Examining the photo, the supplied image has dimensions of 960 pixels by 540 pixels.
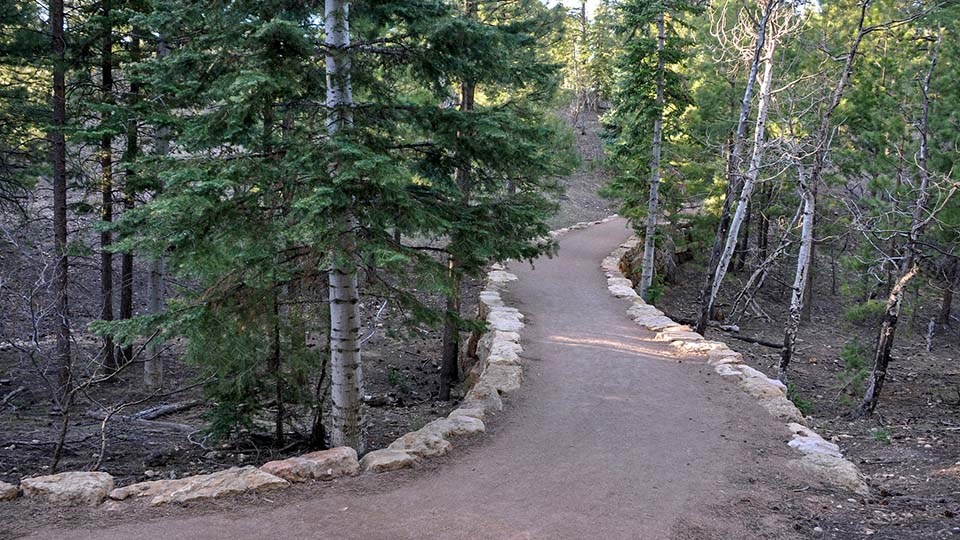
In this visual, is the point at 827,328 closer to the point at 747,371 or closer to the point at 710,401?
the point at 747,371

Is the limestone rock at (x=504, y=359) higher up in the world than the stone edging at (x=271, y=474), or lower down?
higher up

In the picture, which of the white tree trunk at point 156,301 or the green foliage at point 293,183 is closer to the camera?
the green foliage at point 293,183

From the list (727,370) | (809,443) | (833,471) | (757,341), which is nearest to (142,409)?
(727,370)

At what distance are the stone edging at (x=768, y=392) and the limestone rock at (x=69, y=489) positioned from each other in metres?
6.36

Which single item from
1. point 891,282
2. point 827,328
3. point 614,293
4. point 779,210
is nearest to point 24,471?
point 614,293

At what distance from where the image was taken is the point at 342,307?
22.6 feet

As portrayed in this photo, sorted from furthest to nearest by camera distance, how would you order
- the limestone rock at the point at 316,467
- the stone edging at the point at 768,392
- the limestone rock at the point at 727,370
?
the limestone rock at the point at 727,370 < the stone edging at the point at 768,392 < the limestone rock at the point at 316,467

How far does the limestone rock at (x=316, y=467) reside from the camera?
18.8 ft

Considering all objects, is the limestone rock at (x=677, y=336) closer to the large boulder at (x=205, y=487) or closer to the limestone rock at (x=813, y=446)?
the limestone rock at (x=813, y=446)

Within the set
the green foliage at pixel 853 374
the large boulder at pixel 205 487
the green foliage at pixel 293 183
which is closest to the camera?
the large boulder at pixel 205 487

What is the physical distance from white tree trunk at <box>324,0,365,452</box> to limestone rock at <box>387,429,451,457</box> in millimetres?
774

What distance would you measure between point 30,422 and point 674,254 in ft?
56.9

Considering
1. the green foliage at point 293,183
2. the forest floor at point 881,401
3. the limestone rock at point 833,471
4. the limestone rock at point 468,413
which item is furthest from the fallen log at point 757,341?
the limestone rock at point 468,413

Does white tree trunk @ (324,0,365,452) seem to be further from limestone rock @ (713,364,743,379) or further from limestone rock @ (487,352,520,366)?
limestone rock @ (713,364,743,379)
